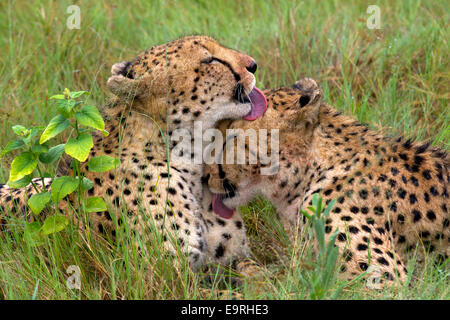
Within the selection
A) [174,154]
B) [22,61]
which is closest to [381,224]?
[174,154]

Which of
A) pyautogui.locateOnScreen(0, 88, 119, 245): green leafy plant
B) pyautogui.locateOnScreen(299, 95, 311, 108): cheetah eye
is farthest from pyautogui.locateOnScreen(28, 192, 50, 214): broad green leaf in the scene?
pyautogui.locateOnScreen(299, 95, 311, 108): cheetah eye

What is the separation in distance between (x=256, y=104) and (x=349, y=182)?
2.30ft

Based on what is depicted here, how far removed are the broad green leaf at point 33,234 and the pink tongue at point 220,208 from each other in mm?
1002

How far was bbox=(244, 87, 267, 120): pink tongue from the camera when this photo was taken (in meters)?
3.94

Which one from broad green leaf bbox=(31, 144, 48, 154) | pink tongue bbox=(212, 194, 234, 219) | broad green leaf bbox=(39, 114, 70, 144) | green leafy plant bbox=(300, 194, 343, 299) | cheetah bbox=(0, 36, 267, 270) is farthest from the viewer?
pink tongue bbox=(212, 194, 234, 219)

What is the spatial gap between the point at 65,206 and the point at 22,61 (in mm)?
2291

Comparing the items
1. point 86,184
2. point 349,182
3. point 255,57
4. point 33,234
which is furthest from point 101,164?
point 255,57

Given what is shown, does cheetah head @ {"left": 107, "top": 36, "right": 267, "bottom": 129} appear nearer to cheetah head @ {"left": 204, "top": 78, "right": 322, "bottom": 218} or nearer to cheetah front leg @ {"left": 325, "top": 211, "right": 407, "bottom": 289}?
cheetah head @ {"left": 204, "top": 78, "right": 322, "bottom": 218}

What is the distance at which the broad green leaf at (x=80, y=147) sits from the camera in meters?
3.27

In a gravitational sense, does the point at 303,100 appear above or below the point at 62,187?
above

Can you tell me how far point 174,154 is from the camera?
3893 millimetres

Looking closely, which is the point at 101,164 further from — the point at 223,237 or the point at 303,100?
the point at 303,100

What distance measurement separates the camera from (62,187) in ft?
11.3

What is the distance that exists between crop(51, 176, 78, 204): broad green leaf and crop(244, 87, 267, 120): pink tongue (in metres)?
1.06
